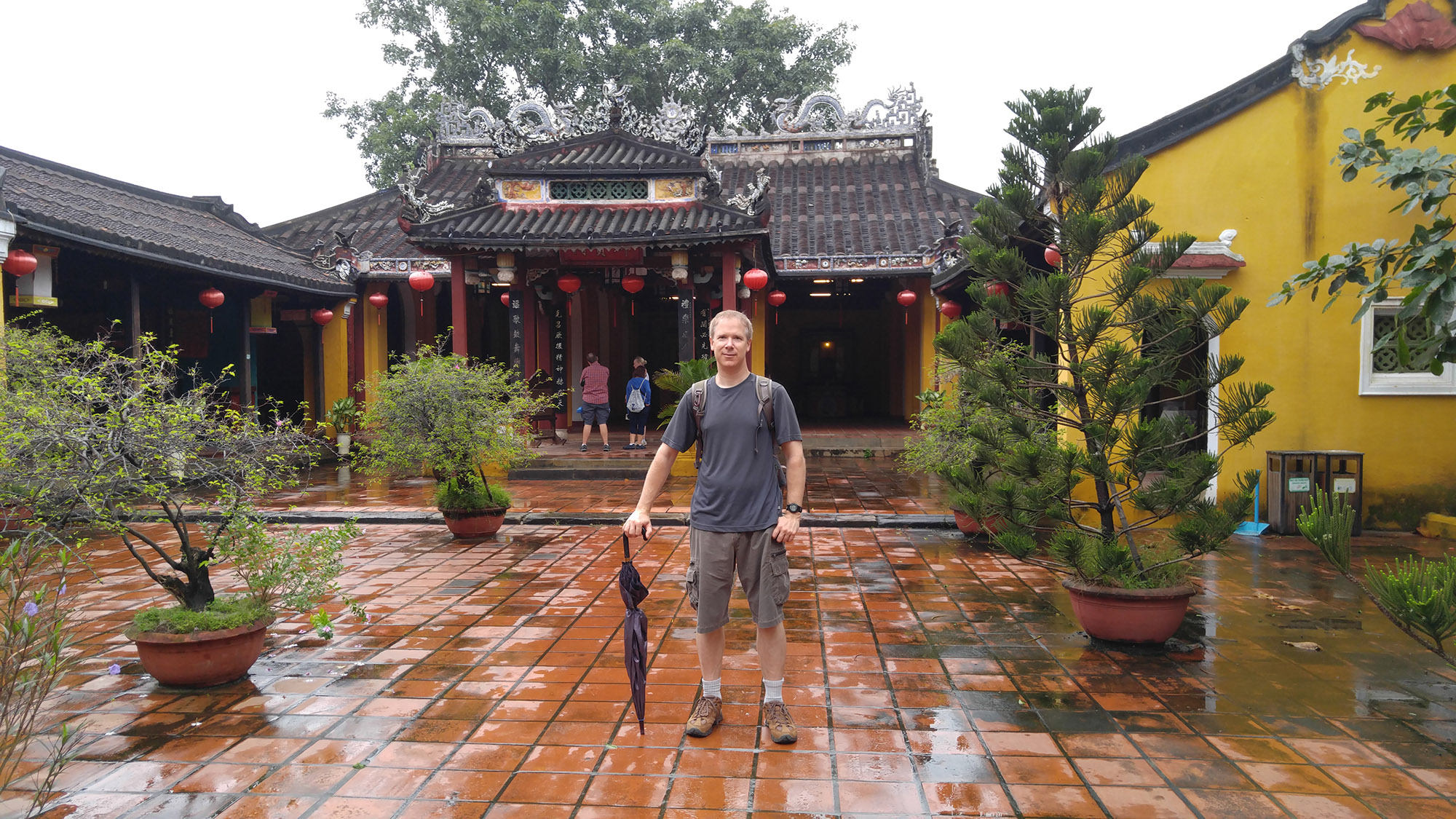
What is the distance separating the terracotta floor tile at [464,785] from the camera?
2879mm

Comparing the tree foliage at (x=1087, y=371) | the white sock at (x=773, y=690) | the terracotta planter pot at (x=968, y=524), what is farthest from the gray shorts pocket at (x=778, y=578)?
the terracotta planter pot at (x=968, y=524)

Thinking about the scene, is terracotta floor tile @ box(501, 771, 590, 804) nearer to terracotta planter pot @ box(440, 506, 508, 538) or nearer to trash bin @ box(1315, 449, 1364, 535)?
terracotta planter pot @ box(440, 506, 508, 538)

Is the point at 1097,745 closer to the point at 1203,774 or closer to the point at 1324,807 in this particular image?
the point at 1203,774

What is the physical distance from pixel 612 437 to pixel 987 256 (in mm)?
10573

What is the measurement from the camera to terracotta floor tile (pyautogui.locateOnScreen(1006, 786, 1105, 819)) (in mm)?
2732

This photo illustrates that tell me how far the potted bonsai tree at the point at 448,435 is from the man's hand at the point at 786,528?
4.50 m

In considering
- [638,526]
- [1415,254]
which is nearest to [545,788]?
[638,526]

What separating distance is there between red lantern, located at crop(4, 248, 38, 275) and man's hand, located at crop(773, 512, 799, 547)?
28.0ft

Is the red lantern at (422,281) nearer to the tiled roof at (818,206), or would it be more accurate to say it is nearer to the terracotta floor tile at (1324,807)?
the tiled roof at (818,206)

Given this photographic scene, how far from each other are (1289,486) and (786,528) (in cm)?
606

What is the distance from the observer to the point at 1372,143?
15.3ft

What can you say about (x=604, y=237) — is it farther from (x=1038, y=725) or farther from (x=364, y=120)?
(x=364, y=120)

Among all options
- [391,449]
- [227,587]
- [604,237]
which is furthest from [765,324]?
[227,587]

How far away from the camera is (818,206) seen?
53.4 ft
